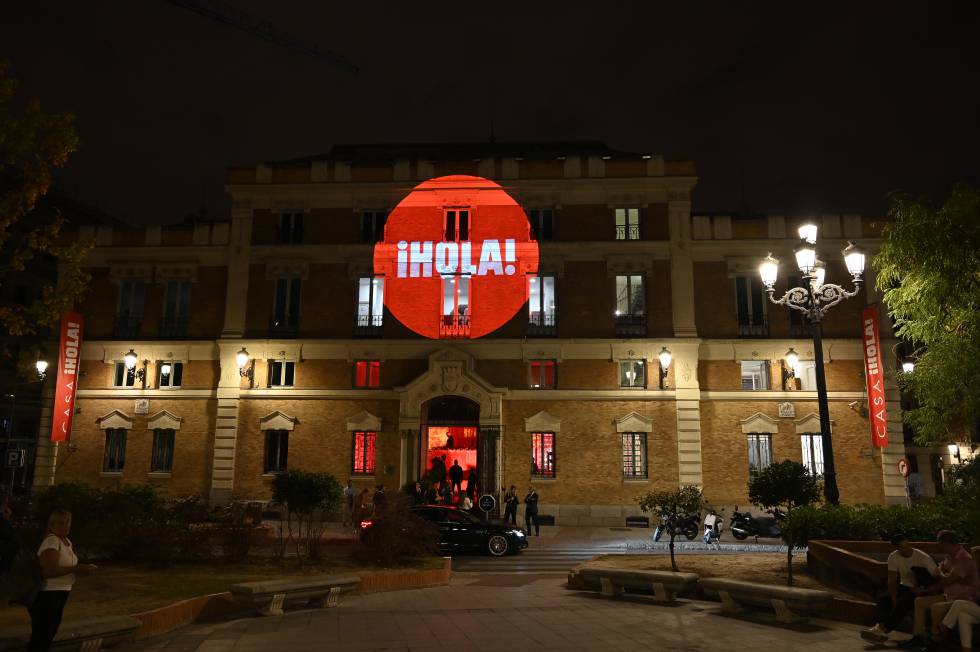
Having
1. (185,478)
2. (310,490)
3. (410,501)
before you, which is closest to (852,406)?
(410,501)

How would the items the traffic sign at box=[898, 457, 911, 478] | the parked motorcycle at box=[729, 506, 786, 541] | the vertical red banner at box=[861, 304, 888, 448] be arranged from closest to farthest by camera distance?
the parked motorcycle at box=[729, 506, 786, 541], the vertical red banner at box=[861, 304, 888, 448], the traffic sign at box=[898, 457, 911, 478]

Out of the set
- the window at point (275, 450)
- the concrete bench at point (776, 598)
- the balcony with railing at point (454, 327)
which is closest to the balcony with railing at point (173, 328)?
the window at point (275, 450)

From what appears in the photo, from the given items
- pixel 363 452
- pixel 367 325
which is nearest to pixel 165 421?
pixel 363 452

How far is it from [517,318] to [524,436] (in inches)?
199

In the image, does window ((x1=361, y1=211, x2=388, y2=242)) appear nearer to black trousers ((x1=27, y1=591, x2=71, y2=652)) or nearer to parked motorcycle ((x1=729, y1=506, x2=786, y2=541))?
parked motorcycle ((x1=729, y1=506, x2=786, y2=541))

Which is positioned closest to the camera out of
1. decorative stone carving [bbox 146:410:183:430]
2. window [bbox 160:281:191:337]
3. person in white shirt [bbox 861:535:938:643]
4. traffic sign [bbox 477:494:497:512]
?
person in white shirt [bbox 861:535:938:643]

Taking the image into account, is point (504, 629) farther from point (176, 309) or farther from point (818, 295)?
point (176, 309)

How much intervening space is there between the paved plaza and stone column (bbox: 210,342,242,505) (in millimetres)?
19630

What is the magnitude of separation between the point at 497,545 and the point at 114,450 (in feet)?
65.6

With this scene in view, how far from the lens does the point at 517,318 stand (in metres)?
31.4

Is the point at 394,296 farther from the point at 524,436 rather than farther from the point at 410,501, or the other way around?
the point at 410,501

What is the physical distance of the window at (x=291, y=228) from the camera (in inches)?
1303

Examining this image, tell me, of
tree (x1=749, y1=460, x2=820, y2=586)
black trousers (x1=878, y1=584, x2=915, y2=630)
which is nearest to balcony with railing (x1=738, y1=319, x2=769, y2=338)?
tree (x1=749, y1=460, x2=820, y2=586)

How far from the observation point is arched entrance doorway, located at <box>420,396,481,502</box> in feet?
100
